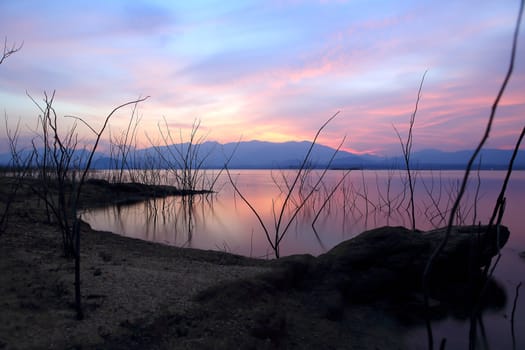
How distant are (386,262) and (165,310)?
273cm

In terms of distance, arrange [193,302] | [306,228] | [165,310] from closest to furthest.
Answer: [165,310] < [193,302] < [306,228]

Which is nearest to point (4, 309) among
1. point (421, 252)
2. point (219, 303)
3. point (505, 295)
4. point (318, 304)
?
point (219, 303)

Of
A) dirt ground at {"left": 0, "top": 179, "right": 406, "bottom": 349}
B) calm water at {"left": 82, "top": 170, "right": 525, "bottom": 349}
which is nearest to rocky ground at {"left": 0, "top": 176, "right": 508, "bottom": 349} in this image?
dirt ground at {"left": 0, "top": 179, "right": 406, "bottom": 349}

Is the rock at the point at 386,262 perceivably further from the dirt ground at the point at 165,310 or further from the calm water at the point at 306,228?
the calm water at the point at 306,228

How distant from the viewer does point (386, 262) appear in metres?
4.28

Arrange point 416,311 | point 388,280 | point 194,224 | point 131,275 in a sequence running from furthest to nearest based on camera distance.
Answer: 1. point 194,224
2. point 388,280
3. point 416,311
4. point 131,275

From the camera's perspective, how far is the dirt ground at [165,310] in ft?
7.65

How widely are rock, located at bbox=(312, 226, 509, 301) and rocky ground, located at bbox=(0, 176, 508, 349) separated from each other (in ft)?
0.06

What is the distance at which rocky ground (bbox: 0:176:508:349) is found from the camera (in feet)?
7.77

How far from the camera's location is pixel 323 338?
113 inches

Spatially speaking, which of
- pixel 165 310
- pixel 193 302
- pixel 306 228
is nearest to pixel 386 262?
pixel 193 302

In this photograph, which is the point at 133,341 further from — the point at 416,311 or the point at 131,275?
the point at 416,311

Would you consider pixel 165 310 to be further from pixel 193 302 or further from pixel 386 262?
pixel 386 262

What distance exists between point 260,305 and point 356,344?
853 millimetres
